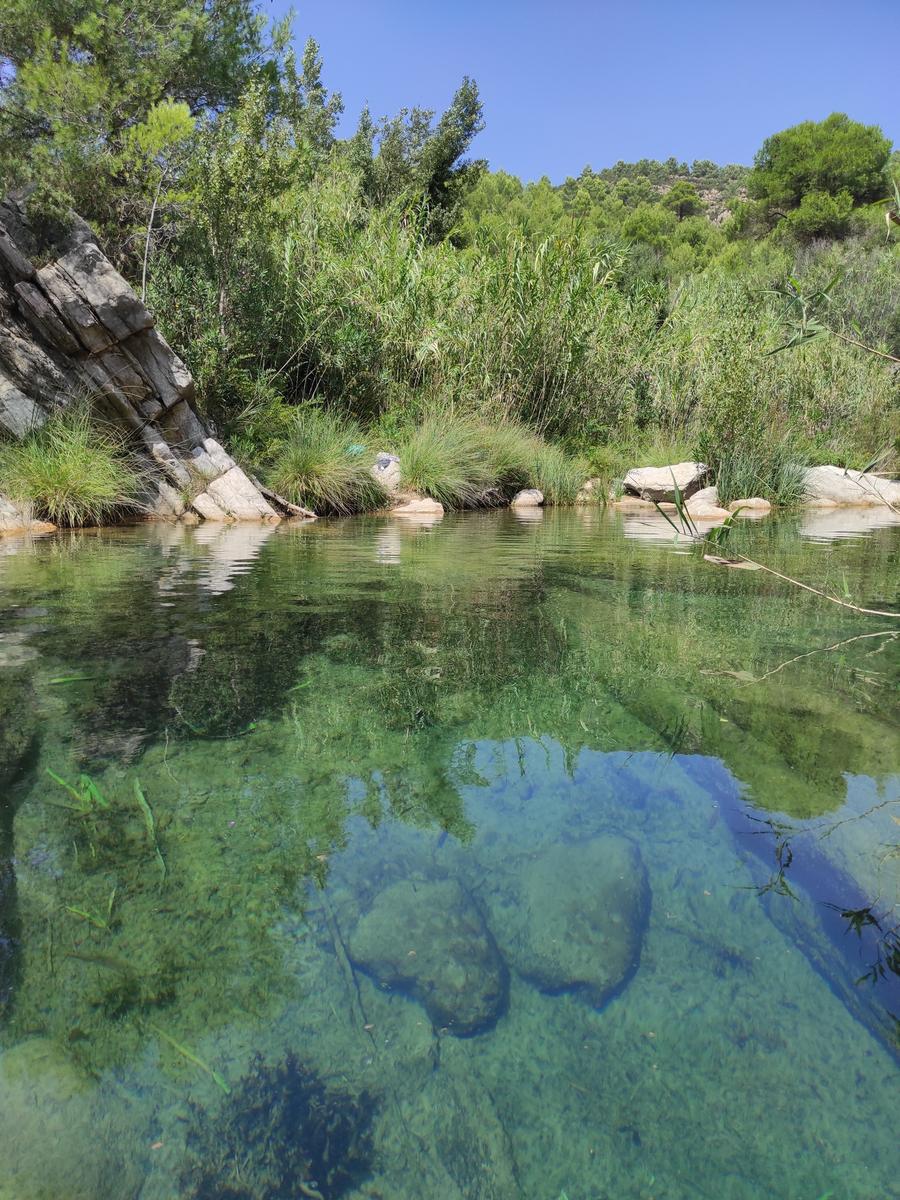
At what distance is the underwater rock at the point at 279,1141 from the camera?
0.87 metres

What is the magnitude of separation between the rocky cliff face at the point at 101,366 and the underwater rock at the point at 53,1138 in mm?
8164

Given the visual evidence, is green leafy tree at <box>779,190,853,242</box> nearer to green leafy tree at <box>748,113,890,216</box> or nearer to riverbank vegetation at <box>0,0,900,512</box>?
green leafy tree at <box>748,113,890,216</box>

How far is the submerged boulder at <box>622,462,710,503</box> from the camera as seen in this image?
11703mm

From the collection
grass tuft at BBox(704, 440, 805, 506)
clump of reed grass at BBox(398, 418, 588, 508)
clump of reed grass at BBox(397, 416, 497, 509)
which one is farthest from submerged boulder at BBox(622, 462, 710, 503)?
clump of reed grass at BBox(397, 416, 497, 509)

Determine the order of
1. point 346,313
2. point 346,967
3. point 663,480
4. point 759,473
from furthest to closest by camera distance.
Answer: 1. point 663,480
2. point 759,473
3. point 346,313
4. point 346,967

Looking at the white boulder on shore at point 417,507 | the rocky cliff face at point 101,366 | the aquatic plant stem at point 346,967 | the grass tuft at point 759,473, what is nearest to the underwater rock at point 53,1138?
the aquatic plant stem at point 346,967

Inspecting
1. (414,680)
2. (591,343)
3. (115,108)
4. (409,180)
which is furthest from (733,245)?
(414,680)

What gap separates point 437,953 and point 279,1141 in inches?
15.3

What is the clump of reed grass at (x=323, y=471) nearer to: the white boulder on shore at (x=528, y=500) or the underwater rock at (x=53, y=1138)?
the white boulder on shore at (x=528, y=500)

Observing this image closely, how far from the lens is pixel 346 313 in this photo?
11.2 metres

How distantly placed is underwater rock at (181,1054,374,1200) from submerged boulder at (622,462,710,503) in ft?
36.4

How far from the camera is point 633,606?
392 centimetres

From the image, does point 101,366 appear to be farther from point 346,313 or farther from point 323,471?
point 346,313

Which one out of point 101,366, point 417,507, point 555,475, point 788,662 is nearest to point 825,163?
point 555,475
